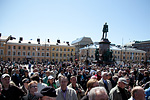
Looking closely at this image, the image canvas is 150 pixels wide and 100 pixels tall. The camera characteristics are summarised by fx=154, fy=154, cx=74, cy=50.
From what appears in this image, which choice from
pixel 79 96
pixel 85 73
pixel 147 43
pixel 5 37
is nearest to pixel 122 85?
pixel 79 96

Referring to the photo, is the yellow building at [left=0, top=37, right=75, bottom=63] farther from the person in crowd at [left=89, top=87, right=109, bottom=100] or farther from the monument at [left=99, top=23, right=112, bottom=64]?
the person in crowd at [left=89, top=87, right=109, bottom=100]

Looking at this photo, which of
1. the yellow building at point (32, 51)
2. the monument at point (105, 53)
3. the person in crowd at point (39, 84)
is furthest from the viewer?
the yellow building at point (32, 51)

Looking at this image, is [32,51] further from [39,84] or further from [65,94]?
[65,94]

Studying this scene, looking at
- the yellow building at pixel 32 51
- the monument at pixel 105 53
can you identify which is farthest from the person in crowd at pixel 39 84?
the yellow building at pixel 32 51

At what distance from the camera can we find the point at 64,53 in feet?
243

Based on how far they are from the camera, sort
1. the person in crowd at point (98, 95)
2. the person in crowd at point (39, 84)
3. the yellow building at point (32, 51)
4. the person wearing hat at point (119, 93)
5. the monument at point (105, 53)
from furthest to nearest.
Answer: the yellow building at point (32, 51), the monument at point (105, 53), the person in crowd at point (39, 84), the person wearing hat at point (119, 93), the person in crowd at point (98, 95)

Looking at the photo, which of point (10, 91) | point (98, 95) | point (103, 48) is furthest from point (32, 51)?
point (98, 95)

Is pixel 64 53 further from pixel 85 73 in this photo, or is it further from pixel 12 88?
pixel 12 88

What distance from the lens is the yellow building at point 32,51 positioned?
65500 mm

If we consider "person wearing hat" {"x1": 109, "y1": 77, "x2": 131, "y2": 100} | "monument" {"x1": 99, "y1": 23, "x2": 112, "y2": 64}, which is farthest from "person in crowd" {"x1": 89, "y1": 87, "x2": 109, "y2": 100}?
"monument" {"x1": 99, "y1": 23, "x2": 112, "y2": 64}

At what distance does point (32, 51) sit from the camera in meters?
69.8

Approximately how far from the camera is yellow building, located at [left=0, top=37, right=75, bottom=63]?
215 ft

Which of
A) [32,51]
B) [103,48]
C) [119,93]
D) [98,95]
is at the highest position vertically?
[103,48]

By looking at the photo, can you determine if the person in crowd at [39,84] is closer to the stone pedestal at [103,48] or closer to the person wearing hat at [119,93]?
the person wearing hat at [119,93]
